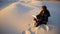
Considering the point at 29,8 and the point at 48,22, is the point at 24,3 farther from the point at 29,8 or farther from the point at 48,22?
the point at 48,22

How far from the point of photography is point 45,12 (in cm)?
143

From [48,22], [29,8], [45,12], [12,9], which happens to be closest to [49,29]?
[48,22]

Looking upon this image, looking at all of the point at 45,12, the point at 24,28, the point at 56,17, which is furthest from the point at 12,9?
the point at 56,17

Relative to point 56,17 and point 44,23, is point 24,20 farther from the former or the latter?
point 56,17

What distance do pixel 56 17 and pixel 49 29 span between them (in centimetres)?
15

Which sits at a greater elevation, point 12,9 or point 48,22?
point 12,9

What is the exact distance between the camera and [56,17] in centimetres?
145

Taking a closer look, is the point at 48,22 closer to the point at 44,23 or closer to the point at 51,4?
the point at 44,23

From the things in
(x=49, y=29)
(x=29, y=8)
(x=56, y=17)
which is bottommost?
(x=49, y=29)

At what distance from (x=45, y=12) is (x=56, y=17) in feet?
0.42

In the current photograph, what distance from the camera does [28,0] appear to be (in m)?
1.47

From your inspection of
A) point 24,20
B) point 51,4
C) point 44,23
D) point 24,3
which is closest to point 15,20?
point 24,20

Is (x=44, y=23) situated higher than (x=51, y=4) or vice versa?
(x=51, y=4)

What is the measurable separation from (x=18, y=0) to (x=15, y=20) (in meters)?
0.21
